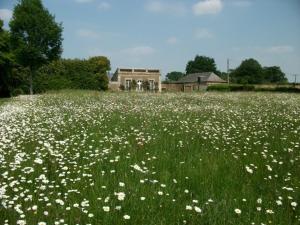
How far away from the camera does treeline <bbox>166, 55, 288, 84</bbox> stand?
132875mm

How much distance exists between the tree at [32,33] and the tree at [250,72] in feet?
330

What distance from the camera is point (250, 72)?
440ft

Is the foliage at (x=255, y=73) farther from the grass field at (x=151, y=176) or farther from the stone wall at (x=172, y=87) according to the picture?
the grass field at (x=151, y=176)

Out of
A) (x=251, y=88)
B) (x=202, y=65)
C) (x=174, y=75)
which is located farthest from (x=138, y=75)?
(x=174, y=75)

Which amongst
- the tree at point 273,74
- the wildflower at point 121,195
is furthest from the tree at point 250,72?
the wildflower at point 121,195

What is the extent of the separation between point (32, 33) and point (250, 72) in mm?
108399

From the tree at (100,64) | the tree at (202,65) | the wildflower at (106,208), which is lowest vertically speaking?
the wildflower at (106,208)

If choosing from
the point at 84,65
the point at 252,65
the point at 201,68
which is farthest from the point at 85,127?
the point at 201,68

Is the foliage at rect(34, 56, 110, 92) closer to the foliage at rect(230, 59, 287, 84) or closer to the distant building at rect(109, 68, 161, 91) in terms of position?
the distant building at rect(109, 68, 161, 91)

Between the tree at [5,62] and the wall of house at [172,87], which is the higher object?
the tree at [5,62]

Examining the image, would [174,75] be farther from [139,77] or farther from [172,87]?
[139,77]

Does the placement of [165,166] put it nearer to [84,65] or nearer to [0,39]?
[0,39]

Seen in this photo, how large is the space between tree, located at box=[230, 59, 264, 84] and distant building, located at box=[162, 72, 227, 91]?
1134 inches

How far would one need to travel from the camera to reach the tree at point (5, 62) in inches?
1533
